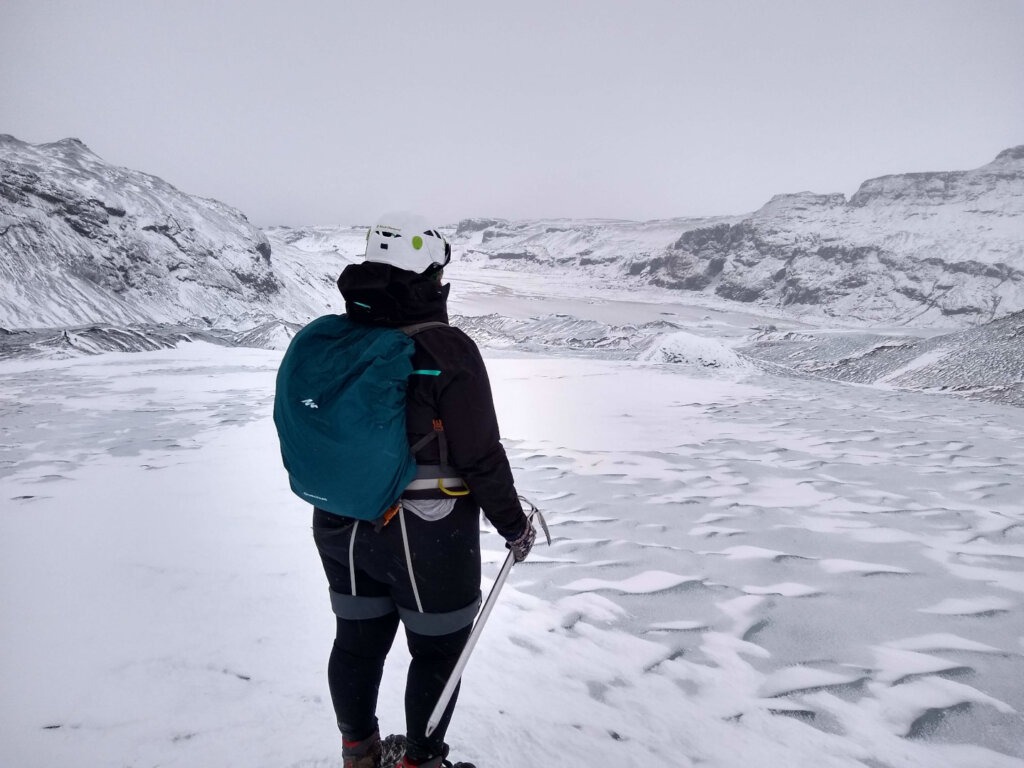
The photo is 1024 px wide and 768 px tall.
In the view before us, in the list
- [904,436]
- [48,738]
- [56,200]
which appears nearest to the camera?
[48,738]

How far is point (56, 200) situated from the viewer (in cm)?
1848

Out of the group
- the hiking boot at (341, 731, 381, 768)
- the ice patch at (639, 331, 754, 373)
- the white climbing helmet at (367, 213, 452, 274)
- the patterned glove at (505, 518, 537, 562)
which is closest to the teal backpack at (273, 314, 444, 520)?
the white climbing helmet at (367, 213, 452, 274)

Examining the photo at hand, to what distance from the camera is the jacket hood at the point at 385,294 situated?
1379 mm

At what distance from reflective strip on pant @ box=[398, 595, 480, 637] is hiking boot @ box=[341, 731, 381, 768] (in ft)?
1.15

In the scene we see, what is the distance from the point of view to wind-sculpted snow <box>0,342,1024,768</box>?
5.80 ft

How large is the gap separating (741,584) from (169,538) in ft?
10.2

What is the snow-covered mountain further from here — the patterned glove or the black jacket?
the black jacket

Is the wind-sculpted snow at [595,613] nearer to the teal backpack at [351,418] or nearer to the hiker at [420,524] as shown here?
the hiker at [420,524]

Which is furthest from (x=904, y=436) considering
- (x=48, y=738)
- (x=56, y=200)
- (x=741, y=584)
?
(x=56, y=200)

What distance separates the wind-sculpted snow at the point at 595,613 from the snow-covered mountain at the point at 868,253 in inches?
1545

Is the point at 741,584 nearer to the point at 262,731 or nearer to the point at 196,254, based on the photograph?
the point at 262,731

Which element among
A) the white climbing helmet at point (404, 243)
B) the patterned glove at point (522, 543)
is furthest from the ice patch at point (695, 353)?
the white climbing helmet at point (404, 243)

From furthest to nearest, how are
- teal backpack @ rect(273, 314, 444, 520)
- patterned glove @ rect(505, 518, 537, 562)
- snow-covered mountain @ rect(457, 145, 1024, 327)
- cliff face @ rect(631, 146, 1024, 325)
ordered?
1. snow-covered mountain @ rect(457, 145, 1024, 327)
2. cliff face @ rect(631, 146, 1024, 325)
3. patterned glove @ rect(505, 518, 537, 562)
4. teal backpack @ rect(273, 314, 444, 520)

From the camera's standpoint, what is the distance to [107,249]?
747 inches
